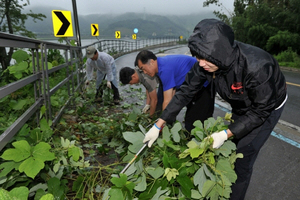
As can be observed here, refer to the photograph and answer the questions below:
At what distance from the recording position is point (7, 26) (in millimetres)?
9062

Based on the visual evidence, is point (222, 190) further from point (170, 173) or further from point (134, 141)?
point (134, 141)

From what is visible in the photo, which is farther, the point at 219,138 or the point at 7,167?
the point at 219,138

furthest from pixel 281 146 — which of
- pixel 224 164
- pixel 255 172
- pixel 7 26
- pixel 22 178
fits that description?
pixel 7 26

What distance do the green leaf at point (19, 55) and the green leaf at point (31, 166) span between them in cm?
142

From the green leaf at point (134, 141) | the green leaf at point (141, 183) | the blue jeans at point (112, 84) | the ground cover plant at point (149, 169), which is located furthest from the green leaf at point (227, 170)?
the blue jeans at point (112, 84)

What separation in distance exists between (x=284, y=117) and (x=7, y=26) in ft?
31.7

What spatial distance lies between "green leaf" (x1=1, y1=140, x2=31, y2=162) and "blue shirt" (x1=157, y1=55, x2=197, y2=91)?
205cm

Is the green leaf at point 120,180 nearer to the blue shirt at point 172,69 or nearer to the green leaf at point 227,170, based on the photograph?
the green leaf at point 227,170

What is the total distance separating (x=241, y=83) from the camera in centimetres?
202

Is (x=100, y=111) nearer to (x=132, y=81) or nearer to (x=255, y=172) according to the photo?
(x=132, y=81)

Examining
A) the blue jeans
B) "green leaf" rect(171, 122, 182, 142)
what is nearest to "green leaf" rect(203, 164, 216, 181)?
"green leaf" rect(171, 122, 182, 142)

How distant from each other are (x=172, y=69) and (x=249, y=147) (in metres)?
1.65

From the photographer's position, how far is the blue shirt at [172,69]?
11.3ft

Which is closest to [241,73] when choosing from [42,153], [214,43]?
[214,43]
